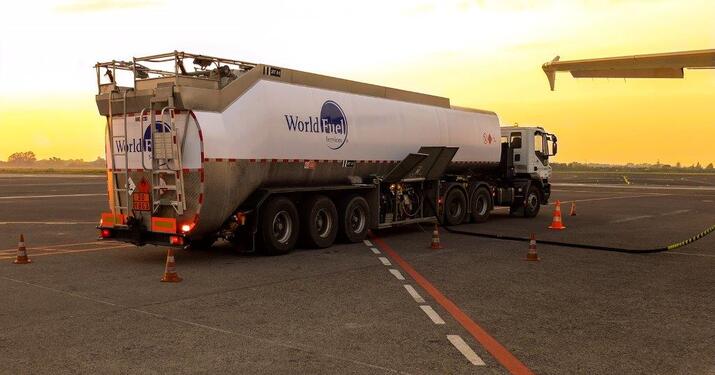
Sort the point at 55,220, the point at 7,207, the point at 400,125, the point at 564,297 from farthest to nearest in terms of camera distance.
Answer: the point at 7,207
the point at 55,220
the point at 400,125
the point at 564,297

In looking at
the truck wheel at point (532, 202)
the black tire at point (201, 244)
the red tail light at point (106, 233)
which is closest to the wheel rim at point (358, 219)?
the black tire at point (201, 244)

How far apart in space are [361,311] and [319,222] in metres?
6.75

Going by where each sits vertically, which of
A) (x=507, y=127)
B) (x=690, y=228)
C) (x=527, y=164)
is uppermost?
(x=507, y=127)

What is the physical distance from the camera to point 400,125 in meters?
17.1

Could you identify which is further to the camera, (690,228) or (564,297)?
(690,228)

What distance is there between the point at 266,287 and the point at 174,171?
135 inches

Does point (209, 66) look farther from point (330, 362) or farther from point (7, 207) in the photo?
point (7, 207)

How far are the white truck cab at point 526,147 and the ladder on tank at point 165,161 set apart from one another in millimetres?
15251

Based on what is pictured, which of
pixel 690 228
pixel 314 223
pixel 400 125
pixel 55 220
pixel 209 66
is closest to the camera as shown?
pixel 209 66

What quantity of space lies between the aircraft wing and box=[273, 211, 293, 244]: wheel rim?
12.5 m

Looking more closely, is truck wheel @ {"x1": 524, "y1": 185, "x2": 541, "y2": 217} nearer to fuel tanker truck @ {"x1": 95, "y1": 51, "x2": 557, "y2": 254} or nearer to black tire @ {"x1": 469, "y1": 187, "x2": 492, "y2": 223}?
black tire @ {"x1": 469, "y1": 187, "x2": 492, "y2": 223}

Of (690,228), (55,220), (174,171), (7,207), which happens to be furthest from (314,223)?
(7,207)

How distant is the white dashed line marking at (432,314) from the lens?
747 cm

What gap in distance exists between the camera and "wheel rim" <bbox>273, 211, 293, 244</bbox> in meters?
13.4
